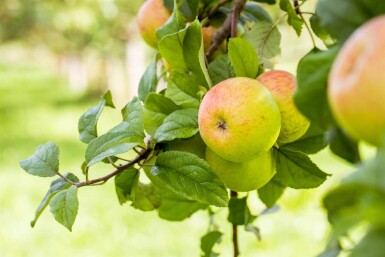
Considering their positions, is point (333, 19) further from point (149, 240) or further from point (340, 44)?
point (149, 240)

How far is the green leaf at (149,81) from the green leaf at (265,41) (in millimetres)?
147

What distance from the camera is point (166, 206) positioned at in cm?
101

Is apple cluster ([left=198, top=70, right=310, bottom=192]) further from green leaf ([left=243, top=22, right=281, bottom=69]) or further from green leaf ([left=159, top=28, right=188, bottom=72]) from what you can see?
green leaf ([left=243, top=22, right=281, bottom=69])

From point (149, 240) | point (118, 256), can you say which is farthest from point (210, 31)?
point (149, 240)

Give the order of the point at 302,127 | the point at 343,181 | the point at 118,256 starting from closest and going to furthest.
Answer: the point at 343,181, the point at 302,127, the point at 118,256

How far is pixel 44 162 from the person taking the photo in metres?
0.78

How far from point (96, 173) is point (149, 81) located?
442cm

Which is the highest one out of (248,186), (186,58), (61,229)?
(186,58)

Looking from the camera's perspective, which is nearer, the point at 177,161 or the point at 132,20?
the point at 177,161

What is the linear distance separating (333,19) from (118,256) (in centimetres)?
296

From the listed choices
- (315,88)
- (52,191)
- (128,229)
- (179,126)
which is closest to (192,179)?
(179,126)

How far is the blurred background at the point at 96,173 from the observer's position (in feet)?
11.0

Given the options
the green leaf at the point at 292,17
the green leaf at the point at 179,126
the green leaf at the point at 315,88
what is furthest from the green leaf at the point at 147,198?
the green leaf at the point at 315,88

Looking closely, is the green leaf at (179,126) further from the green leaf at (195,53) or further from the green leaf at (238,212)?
the green leaf at (238,212)
